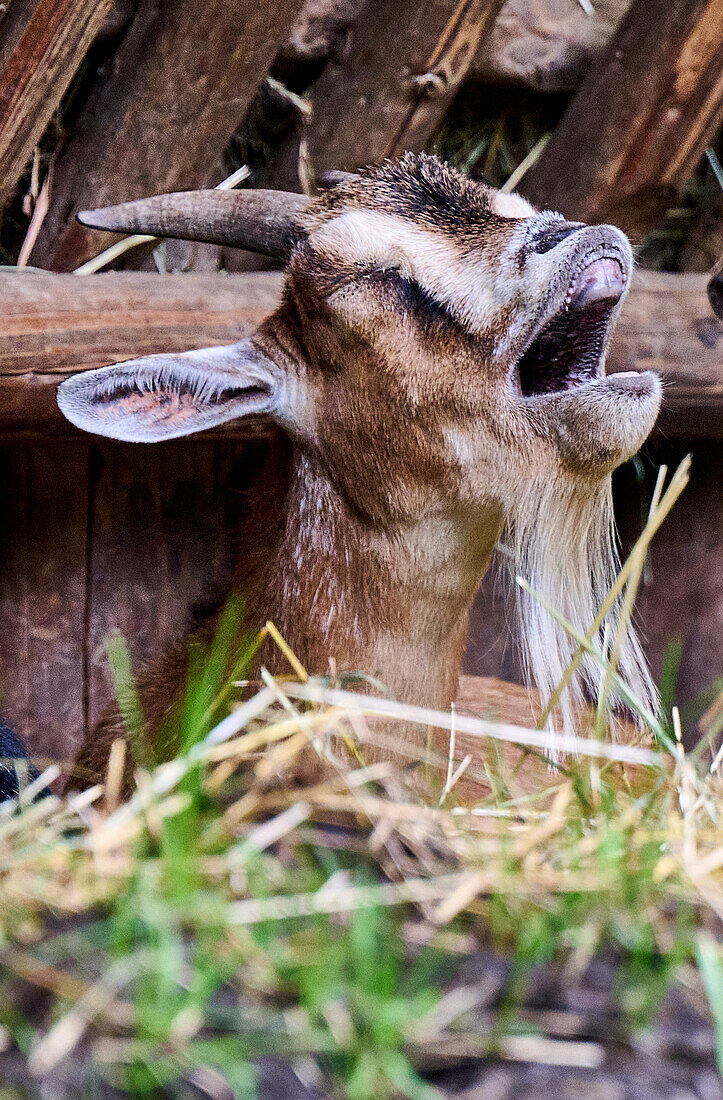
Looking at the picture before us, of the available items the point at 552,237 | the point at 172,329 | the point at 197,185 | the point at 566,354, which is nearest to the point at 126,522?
the point at 172,329

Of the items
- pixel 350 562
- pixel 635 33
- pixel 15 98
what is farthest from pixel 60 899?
pixel 635 33

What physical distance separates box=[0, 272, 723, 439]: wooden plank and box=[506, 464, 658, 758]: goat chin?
0.92 metres

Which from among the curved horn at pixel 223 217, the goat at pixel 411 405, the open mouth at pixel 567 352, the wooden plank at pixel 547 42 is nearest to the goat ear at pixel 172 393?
the goat at pixel 411 405

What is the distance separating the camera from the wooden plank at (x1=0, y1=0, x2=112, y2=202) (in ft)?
10.5

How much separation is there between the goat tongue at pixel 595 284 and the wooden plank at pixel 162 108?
1.29m

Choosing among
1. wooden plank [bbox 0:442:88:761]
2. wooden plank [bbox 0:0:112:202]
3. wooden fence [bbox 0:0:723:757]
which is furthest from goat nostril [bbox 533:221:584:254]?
wooden plank [bbox 0:442:88:761]

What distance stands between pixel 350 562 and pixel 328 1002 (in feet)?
6.81

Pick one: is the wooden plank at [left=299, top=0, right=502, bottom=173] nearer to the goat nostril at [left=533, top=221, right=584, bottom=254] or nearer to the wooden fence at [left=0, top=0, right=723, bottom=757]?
the wooden fence at [left=0, top=0, right=723, bottom=757]

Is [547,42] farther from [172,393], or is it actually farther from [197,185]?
[172,393]

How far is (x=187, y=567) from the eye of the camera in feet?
15.1

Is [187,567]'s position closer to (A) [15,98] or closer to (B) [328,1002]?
(A) [15,98]

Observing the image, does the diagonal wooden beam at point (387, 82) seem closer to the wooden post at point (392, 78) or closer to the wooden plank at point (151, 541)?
the wooden post at point (392, 78)

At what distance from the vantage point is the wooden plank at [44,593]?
432cm

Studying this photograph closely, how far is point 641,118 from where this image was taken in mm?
4094
